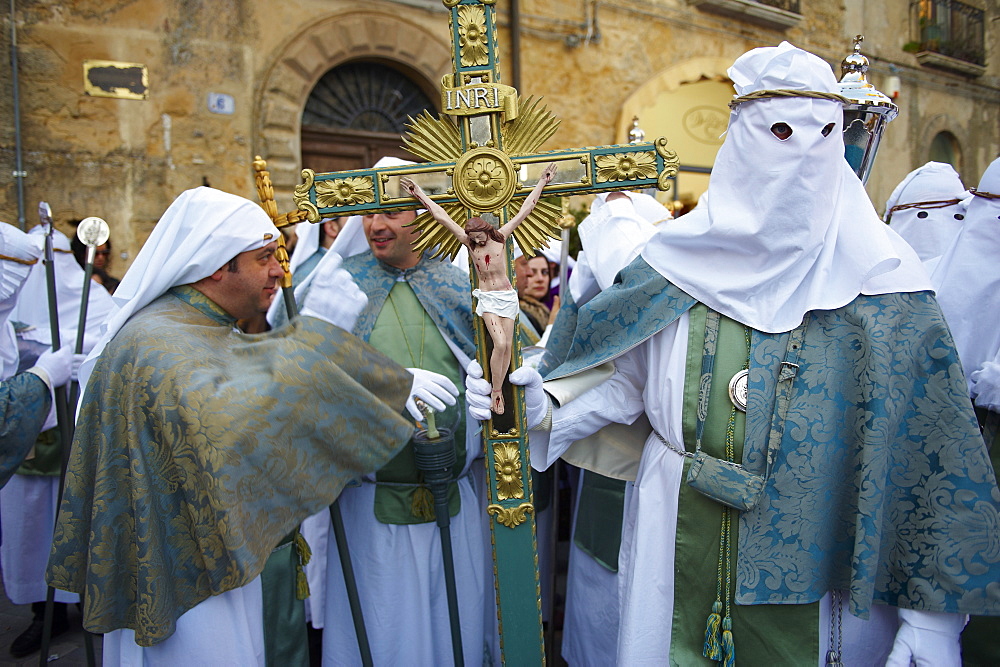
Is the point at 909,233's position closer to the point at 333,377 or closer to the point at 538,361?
the point at 538,361

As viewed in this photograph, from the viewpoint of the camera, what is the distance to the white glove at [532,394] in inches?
75.9

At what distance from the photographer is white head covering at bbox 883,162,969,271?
362 cm

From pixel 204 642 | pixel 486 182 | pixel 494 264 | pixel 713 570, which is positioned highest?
pixel 486 182

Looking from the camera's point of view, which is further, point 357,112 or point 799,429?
point 357,112

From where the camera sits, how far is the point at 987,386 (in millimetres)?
2516

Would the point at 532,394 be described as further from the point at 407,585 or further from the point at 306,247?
the point at 306,247

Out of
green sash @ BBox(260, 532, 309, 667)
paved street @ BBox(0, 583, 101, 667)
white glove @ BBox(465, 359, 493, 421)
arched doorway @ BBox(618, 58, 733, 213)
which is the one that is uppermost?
arched doorway @ BBox(618, 58, 733, 213)

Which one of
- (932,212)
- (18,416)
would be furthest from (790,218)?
(18,416)

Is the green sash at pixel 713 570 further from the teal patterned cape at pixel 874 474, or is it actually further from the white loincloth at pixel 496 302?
the white loincloth at pixel 496 302

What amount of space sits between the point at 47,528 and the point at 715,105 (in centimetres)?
1135

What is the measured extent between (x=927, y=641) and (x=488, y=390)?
4.36ft

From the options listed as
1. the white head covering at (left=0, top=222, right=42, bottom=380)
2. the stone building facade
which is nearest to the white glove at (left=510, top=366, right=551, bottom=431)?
the white head covering at (left=0, top=222, right=42, bottom=380)

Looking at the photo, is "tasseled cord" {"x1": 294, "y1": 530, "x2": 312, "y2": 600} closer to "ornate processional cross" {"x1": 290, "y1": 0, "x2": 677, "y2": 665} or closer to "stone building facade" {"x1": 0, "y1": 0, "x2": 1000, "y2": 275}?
"ornate processional cross" {"x1": 290, "y1": 0, "x2": 677, "y2": 665}

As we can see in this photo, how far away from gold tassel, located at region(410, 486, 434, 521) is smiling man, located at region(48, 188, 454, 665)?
2.39 feet
